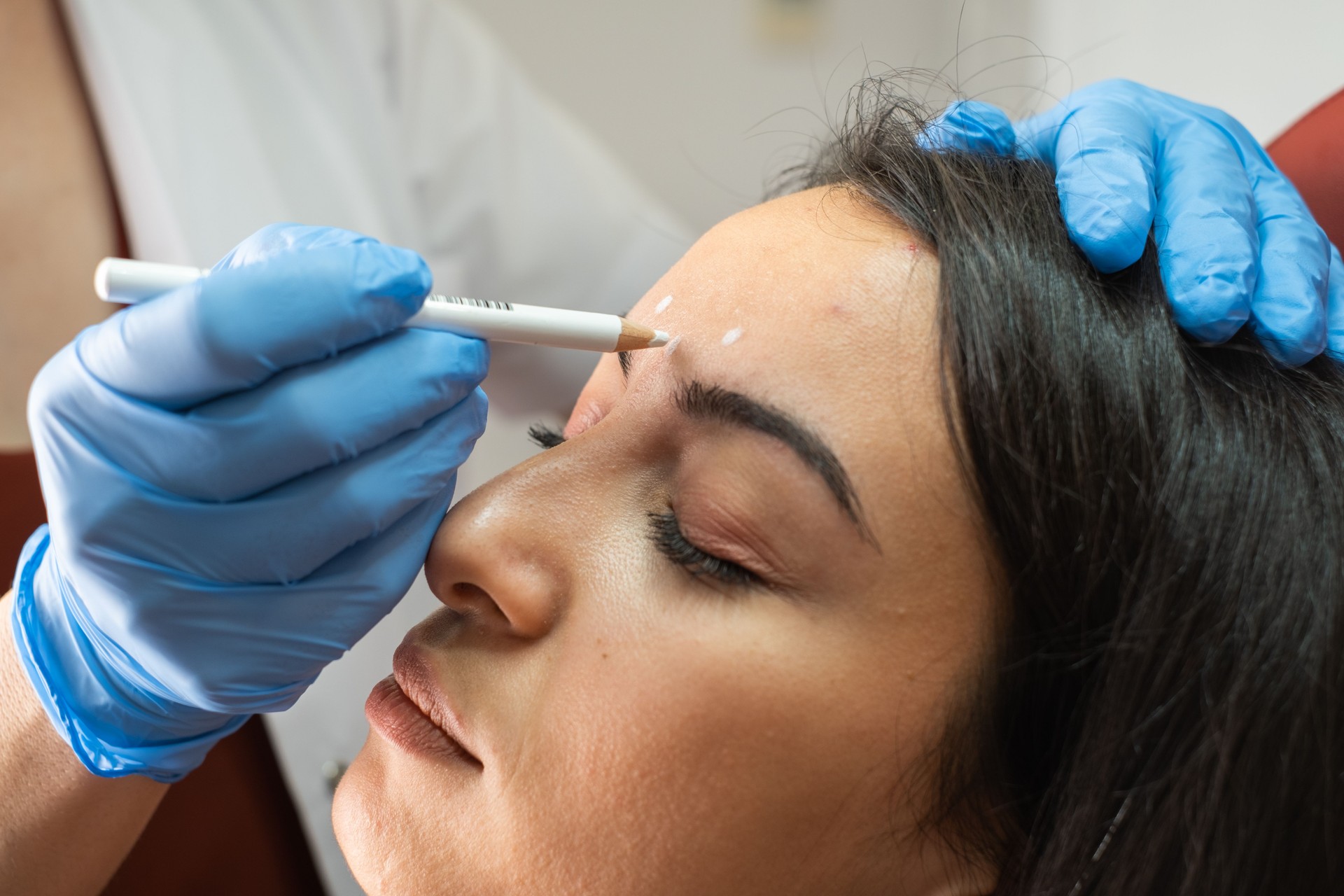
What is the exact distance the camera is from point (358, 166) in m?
1.24

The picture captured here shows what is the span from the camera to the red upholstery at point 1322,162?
94 cm

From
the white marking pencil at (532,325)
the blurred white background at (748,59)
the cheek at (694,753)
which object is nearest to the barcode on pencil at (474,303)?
the white marking pencil at (532,325)

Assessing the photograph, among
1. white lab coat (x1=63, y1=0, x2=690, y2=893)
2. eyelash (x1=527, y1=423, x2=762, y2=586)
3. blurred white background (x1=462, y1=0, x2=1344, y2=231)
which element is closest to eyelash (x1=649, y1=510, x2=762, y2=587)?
eyelash (x1=527, y1=423, x2=762, y2=586)

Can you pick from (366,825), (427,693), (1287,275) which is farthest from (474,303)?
(1287,275)

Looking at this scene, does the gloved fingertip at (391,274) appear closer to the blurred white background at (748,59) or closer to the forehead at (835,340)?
the forehead at (835,340)

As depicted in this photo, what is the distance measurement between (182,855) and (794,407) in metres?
0.96

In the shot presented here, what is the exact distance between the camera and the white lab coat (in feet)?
3.68

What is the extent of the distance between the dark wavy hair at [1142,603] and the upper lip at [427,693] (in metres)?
0.34

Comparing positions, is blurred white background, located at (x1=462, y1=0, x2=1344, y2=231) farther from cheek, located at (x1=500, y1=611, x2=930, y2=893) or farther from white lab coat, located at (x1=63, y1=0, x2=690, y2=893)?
cheek, located at (x1=500, y1=611, x2=930, y2=893)

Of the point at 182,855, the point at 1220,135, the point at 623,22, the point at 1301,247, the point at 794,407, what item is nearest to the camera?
the point at 794,407

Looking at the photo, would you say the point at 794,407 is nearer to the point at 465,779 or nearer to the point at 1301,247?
A: the point at 465,779

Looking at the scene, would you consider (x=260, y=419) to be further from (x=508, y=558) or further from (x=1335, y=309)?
(x=1335, y=309)

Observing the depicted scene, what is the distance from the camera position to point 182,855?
108cm

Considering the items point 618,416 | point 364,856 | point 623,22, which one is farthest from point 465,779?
point 623,22
